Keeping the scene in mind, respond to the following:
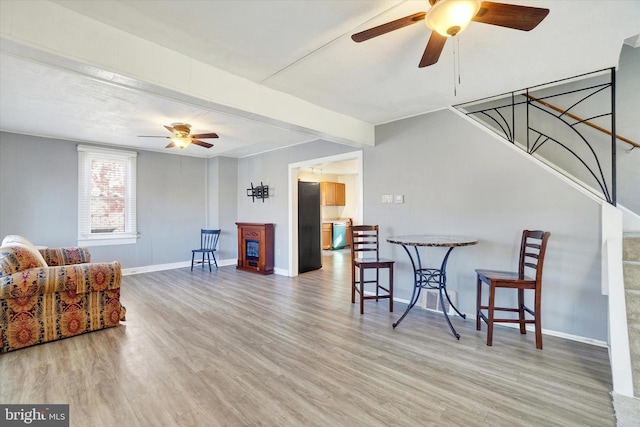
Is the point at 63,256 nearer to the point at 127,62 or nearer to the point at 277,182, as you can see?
the point at 127,62

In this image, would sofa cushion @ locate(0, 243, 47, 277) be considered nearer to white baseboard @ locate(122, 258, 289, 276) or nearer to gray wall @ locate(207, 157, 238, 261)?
white baseboard @ locate(122, 258, 289, 276)

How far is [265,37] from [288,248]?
159 inches

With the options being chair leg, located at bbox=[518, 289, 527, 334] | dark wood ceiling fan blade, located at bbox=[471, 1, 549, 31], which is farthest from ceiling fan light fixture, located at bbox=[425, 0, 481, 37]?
chair leg, located at bbox=[518, 289, 527, 334]

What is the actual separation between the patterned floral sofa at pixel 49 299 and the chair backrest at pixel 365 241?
2776 mm

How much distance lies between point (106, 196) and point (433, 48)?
6066 millimetres

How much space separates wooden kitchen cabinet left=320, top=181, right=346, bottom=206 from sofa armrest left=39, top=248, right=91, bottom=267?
19.8ft

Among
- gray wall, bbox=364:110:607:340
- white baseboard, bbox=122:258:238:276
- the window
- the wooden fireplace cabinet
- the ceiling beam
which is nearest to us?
the ceiling beam

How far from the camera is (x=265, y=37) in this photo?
7.18 ft

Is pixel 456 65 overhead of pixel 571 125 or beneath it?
overhead

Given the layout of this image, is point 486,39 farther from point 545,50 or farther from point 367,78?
point 367,78

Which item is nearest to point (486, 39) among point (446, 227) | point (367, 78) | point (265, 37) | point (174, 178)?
point (367, 78)

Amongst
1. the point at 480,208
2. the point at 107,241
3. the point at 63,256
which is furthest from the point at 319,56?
the point at 107,241

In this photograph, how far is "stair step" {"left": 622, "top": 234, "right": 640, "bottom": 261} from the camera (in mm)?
2324

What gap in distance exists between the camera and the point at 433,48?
1.92 m
